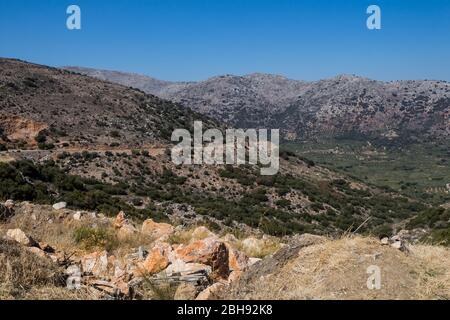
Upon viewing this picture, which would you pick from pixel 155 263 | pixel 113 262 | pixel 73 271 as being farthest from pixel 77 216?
Result: pixel 73 271

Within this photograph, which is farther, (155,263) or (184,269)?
(155,263)

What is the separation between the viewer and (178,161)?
160 feet

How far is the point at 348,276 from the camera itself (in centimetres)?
538

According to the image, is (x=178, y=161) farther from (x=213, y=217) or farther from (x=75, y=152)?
(x=213, y=217)

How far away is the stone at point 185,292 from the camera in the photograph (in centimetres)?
542

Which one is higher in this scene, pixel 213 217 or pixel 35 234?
pixel 35 234

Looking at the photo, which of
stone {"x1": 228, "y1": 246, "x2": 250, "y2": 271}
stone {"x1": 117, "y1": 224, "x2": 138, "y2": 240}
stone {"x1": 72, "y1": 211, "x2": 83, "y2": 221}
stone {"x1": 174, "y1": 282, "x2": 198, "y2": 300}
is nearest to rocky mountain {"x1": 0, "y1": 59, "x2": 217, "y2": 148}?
stone {"x1": 72, "y1": 211, "x2": 83, "y2": 221}

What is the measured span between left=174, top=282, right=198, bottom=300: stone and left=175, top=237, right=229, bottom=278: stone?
1.11 meters

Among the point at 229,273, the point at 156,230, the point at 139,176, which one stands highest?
the point at 229,273

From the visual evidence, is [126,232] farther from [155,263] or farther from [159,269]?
[159,269]

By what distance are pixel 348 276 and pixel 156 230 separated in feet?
21.1

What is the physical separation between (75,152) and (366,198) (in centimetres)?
3493

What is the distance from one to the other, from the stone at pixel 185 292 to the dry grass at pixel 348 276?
22.7 inches
